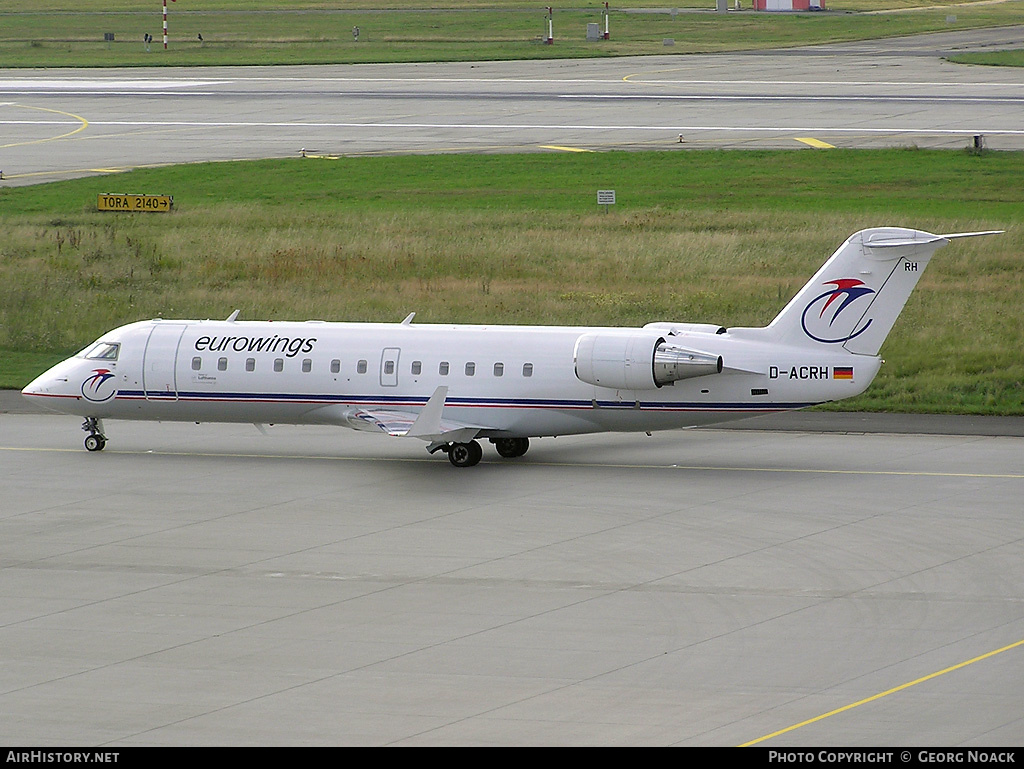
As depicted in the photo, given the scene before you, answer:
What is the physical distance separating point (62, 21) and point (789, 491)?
147 metres

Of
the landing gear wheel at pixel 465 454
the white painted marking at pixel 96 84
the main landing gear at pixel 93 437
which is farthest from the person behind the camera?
the white painted marking at pixel 96 84

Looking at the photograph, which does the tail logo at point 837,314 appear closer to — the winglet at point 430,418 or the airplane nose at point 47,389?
the winglet at point 430,418

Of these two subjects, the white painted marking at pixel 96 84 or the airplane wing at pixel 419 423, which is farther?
the white painted marking at pixel 96 84

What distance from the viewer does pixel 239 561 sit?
26.3 metres

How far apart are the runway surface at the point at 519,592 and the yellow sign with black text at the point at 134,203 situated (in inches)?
1201

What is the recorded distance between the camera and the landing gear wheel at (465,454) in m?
33.2

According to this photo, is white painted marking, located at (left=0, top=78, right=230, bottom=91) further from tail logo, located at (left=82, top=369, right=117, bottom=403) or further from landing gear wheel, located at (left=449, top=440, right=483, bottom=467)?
landing gear wheel, located at (left=449, top=440, right=483, bottom=467)

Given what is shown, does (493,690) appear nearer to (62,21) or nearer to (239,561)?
(239,561)

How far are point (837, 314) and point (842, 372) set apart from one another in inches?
48.5

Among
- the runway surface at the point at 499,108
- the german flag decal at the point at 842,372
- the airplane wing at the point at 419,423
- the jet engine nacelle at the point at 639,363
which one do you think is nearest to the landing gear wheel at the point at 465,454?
the airplane wing at the point at 419,423

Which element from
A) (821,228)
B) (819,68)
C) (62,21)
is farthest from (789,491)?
(62,21)

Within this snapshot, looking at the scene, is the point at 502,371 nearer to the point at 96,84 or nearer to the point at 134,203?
the point at 134,203

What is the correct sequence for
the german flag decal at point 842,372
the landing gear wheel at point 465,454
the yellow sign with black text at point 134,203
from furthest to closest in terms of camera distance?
the yellow sign with black text at point 134,203
the landing gear wheel at point 465,454
the german flag decal at point 842,372

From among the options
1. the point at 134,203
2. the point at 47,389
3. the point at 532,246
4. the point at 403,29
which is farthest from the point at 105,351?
the point at 403,29
